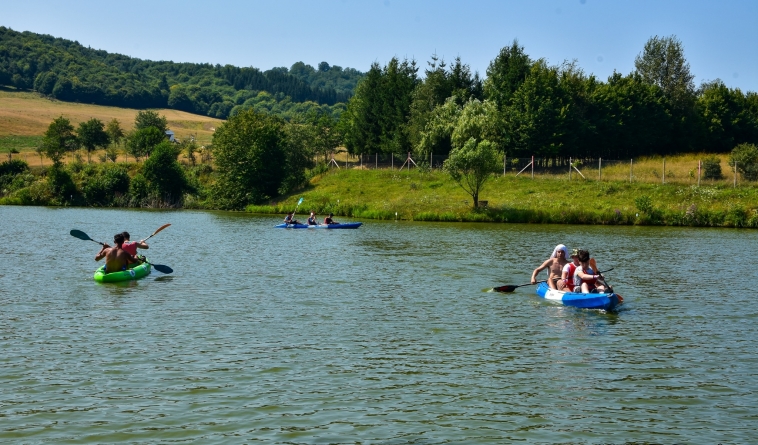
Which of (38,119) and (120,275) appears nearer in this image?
(120,275)

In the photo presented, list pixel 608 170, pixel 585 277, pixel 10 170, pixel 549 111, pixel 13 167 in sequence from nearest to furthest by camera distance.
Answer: pixel 585 277, pixel 608 170, pixel 549 111, pixel 10 170, pixel 13 167

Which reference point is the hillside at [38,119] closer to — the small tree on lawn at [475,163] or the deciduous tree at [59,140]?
the deciduous tree at [59,140]

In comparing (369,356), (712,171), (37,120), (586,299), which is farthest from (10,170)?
(369,356)

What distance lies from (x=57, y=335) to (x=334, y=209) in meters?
52.5

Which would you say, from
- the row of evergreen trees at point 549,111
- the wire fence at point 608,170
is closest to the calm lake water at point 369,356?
the wire fence at point 608,170

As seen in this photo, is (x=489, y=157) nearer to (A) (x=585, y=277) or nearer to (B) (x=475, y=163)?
(B) (x=475, y=163)

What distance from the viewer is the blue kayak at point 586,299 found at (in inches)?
838

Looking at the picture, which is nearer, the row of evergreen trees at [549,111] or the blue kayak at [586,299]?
the blue kayak at [586,299]

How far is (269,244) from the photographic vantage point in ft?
138

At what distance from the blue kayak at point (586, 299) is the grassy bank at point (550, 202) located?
120 feet

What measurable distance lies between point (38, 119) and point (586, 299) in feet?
523

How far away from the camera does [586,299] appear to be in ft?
71.0

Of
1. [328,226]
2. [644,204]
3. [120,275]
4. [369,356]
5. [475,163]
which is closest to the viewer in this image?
[369,356]

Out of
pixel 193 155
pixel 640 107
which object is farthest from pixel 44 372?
pixel 193 155
